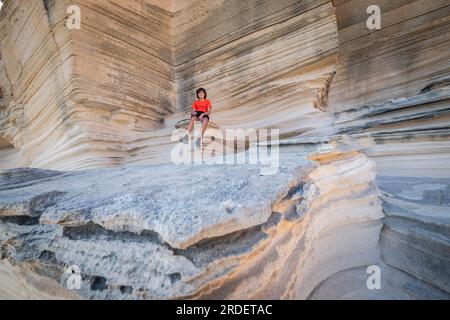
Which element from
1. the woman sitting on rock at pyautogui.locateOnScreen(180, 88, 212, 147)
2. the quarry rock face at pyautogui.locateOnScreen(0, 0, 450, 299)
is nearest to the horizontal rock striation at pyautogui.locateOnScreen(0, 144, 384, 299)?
the quarry rock face at pyautogui.locateOnScreen(0, 0, 450, 299)

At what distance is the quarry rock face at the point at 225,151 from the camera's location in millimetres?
1444

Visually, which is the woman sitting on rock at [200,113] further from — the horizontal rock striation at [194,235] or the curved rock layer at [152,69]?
the horizontal rock striation at [194,235]

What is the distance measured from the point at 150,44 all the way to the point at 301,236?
6282 mm

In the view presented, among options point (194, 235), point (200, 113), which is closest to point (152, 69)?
point (200, 113)

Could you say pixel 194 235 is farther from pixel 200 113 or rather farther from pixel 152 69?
pixel 152 69

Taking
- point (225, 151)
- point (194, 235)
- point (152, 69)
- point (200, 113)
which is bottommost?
point (194, 235)

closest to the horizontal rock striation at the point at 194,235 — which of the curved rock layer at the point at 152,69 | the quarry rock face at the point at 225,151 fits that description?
the quarry rock face at the point at 225,151

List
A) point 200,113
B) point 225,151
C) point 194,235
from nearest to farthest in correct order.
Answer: point 194,235 → point 200,113 → point 225,151

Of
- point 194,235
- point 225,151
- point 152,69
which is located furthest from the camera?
point 152,69

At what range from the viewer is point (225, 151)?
519cm

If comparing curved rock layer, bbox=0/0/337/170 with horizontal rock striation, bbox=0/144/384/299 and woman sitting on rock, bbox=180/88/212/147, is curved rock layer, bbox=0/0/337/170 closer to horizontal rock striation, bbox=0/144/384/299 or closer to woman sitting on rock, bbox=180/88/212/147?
woman sitting on rock, bbox=180/88/212/147

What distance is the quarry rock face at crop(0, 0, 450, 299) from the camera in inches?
56.9

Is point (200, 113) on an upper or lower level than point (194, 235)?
upper

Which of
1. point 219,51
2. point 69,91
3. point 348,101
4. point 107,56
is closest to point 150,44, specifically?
point 107,56
